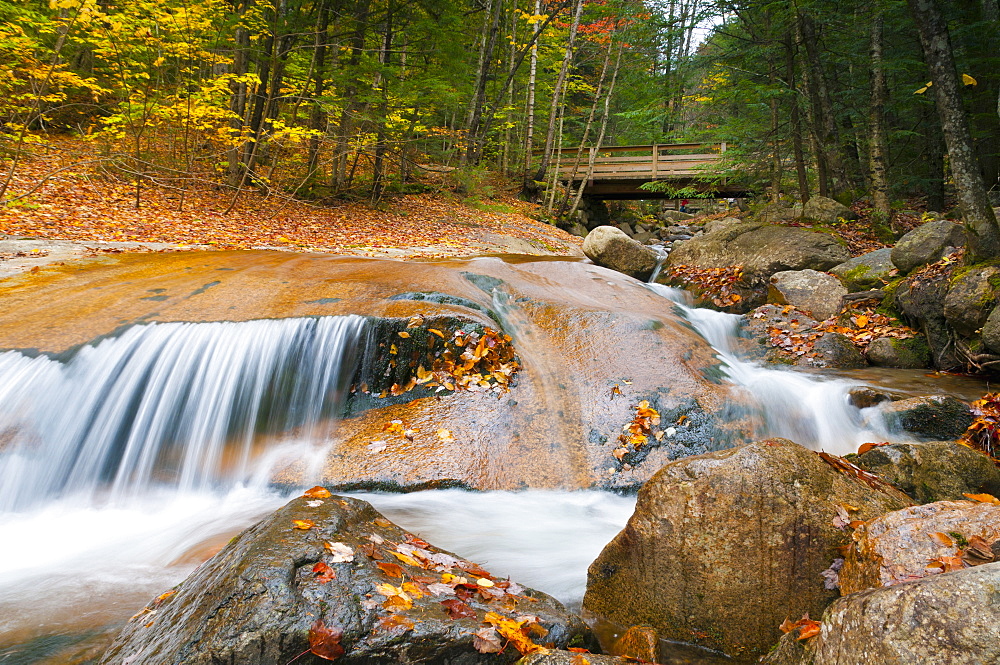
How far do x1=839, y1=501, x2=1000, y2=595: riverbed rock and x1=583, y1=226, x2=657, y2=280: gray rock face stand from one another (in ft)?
33.7

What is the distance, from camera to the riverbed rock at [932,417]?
5062 millimetres

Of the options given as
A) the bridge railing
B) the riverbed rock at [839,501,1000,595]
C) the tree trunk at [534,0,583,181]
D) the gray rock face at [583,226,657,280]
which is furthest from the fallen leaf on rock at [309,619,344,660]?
the bridge railing

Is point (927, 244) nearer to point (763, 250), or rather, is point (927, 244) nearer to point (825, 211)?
point (763, 250)

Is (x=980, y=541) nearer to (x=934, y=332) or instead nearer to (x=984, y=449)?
(x=984, y=449)

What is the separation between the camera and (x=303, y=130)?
485 inches

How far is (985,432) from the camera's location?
16.2 feet

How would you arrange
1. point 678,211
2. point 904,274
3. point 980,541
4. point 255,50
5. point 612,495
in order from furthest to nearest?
point 678,211 → point 255,50 → point 904,274 → point 612,495 → point 980,541

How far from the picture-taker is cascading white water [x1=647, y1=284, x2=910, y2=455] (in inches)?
216

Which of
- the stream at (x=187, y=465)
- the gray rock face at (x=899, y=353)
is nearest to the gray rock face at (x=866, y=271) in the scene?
the gray rock face at (x=899, y=353)

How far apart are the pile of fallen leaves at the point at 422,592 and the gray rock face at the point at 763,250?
9255 millimetres

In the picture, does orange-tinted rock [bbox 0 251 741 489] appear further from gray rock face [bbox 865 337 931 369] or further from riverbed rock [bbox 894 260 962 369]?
riverbed rock [bbox 894 260 962 369]

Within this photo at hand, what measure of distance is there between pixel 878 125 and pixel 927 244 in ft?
17.1

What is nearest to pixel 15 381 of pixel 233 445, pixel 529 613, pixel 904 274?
pixel 233 445

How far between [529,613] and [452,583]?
0.39 metres
